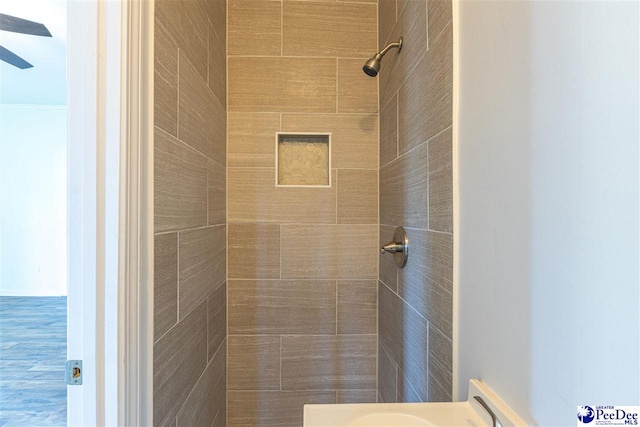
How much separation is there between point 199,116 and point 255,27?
75 cm

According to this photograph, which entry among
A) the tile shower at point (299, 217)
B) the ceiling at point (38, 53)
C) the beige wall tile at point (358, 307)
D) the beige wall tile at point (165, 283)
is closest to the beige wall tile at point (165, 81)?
the ceiling at point (38, 53)

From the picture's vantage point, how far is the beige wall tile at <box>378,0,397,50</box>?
4.25 feet

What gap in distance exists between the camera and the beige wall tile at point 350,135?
152 cm

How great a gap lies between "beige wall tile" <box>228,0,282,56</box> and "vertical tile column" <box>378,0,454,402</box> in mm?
575

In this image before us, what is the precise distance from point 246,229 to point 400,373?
101 centimetres

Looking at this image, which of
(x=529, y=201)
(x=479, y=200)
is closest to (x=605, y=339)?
(x=529, y=201)

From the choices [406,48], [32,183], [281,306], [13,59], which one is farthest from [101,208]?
[13,59]

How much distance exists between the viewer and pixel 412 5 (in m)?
1.06

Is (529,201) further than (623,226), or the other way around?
(529,201)

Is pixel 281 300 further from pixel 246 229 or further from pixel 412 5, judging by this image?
pixel 412 5

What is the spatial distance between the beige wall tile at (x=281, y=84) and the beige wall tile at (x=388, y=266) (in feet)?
2.43

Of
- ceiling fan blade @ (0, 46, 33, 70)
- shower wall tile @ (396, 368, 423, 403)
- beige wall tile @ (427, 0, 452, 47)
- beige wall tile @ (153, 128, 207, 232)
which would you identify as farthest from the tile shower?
ceiling fan blade @ (0, 46, 33, 70)

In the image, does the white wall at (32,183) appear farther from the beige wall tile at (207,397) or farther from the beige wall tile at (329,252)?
the beige wall tile at (329,252)

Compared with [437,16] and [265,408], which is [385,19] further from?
[265,408]
